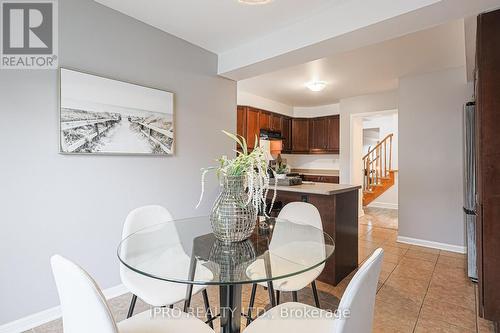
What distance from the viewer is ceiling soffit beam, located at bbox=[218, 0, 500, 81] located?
6.05 ft

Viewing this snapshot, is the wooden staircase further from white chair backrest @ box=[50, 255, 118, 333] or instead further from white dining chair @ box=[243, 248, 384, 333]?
white chair backrest @ box=[50, 255, 118, 333]

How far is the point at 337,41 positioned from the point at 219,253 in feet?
6.64

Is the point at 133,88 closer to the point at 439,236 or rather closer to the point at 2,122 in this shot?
the point at 2,122

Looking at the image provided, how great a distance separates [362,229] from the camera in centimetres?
485

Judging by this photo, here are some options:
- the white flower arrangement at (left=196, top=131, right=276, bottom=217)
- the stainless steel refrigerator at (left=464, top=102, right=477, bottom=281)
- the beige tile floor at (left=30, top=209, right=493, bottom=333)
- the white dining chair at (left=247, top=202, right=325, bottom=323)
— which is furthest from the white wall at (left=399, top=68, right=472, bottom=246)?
the white flower arrangement at (left=196, top=131, right=276, bottom=217)

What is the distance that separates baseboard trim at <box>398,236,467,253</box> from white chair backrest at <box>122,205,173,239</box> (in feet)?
11.9

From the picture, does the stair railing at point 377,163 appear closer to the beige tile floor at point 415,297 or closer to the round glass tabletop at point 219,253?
the beige tile floor at point 415,297

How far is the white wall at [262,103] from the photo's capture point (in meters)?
5.33

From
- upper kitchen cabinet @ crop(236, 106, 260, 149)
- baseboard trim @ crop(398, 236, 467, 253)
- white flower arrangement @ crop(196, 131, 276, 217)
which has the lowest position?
baseboard trim @ crop(398, 236, 467, 253)

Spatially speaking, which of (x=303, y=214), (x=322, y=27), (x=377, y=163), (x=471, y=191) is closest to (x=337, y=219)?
(x=303, y=214)

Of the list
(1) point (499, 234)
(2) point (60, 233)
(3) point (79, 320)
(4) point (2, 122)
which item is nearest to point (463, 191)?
(1) point (499, 234)

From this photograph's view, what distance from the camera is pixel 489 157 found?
72.6 inches

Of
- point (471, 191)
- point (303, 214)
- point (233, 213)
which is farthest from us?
point (471, 191)

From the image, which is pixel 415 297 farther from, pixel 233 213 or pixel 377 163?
pixel 377 163
